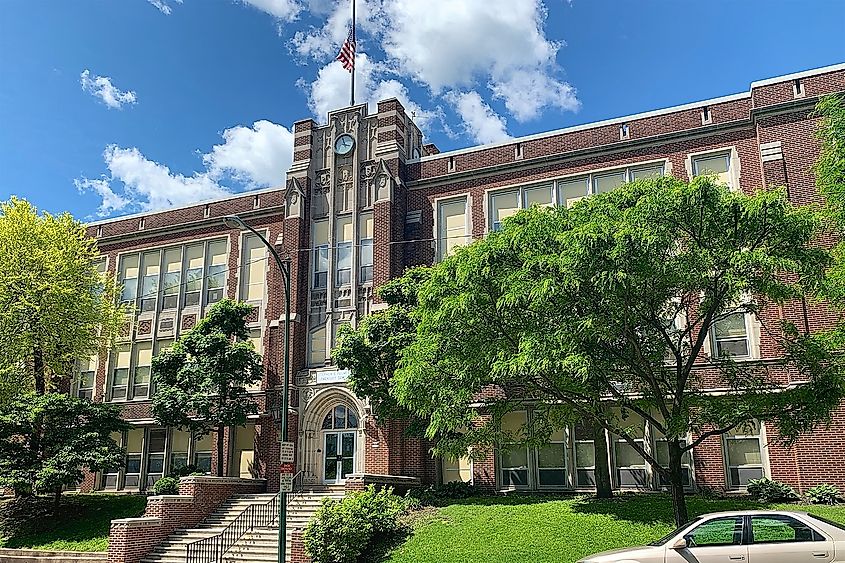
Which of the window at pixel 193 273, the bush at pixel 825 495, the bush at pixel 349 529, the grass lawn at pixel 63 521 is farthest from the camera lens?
the window at pixel 193 273

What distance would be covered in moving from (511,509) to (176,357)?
1387 cm

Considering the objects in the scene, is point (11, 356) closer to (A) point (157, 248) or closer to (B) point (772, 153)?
(A) point (157, 248)

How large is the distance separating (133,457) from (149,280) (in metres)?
7.92

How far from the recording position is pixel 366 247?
2973 centimetres

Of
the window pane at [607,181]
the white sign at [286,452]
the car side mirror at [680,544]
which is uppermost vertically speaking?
the window pane at [607,181]

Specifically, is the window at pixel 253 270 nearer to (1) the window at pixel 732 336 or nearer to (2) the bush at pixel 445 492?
(2) the bush at pixel 445 492

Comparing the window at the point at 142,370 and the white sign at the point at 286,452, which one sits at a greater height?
Result: the window at the point at 142,370

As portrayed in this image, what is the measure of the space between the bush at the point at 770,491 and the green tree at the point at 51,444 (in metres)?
20.2

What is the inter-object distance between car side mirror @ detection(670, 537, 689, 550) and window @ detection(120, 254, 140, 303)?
2880 cm

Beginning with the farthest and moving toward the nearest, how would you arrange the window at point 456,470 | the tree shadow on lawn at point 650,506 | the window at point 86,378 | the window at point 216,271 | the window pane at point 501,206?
the window at point 86,378 < the window at point 216,271 < the window pane at point 501,206 < the window at point 456,470 < the tree shadow on lawn at point 650,506

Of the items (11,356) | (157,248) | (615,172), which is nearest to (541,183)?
(615,172)

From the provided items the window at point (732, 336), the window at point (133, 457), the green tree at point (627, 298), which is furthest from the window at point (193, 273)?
the window at point (732, 336)

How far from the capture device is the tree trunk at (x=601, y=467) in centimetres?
2212

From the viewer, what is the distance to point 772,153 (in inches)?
973
